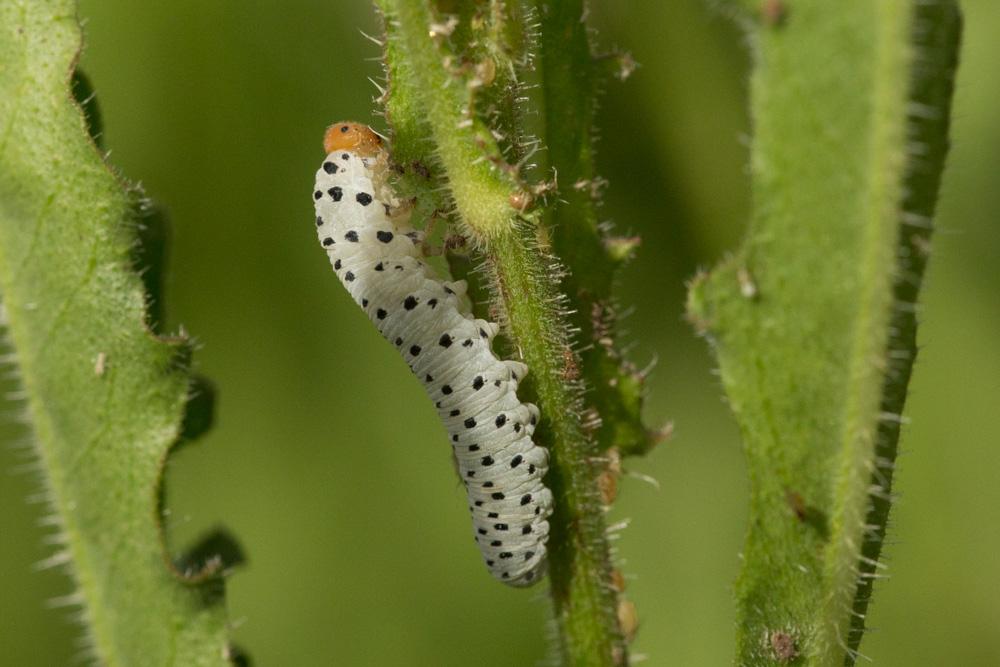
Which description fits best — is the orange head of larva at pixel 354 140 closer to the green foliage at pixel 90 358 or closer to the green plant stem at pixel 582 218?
the green foliage at pixel 90 358

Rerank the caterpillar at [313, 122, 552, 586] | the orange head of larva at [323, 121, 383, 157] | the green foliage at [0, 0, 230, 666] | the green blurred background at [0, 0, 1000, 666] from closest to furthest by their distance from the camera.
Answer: the green foliage at [0, 0, 230, 666] → the caterpillar at [313, 122, 552, 586] → the orange head of larva at [323, 121, 383, 157] → the green blurred background at [0, 0, 1000, 666]

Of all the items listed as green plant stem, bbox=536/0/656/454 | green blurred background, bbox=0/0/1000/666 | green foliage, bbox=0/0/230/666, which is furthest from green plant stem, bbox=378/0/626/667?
green blurred background, bbox=0/0/1000/666

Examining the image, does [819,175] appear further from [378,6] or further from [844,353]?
[378,6]

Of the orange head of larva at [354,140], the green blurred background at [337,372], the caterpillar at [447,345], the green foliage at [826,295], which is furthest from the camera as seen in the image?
the green blurred background at [337,372]

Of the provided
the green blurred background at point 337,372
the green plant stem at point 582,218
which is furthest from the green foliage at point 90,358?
the green blurred background at point 337,372

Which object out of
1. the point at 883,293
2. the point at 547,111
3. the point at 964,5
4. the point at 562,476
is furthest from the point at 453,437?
the point at 964,5

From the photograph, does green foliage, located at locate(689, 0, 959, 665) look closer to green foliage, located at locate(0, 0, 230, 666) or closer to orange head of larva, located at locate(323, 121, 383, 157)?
orange head of larva, located at locate(323, 121, 383, 157)
